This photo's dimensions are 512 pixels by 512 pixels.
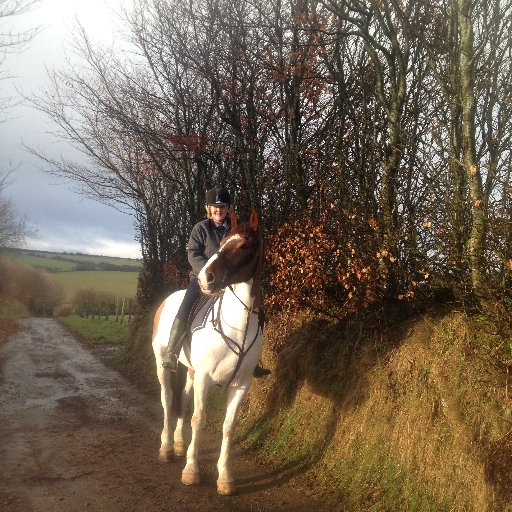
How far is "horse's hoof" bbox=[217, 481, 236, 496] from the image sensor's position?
5.51 meters

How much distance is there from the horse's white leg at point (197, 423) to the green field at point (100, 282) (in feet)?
123

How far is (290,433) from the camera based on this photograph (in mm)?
6805

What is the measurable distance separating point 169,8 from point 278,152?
459 centimetres

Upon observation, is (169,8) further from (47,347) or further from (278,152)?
(47,347)

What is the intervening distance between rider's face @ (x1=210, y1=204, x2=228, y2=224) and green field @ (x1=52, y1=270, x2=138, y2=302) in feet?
122

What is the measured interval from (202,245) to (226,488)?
2917mm

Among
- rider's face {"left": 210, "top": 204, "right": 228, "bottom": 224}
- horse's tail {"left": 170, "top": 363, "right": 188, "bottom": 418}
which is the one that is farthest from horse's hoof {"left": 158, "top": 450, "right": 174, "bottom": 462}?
rider's face {"left": 210, "top": 204, "right": 228, "bottom": 224}

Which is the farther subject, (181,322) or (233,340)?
(181,322)

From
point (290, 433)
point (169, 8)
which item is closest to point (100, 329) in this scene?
point (169, 8)

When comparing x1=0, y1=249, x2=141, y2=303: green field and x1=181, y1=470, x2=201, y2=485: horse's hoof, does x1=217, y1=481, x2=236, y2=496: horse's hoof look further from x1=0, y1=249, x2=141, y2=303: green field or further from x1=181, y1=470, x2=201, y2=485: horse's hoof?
x1=0, y1=249, x2=141, y2=303: green field

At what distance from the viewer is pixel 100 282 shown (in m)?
52.4

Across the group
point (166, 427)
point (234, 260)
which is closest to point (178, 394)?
point (166, 427)

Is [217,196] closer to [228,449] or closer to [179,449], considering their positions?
[228,449]

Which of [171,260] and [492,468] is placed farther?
[171,260]
